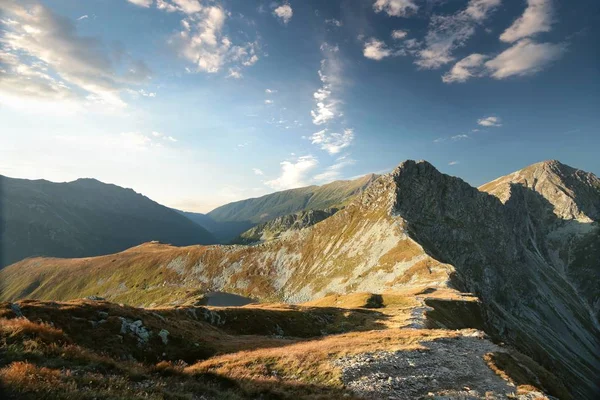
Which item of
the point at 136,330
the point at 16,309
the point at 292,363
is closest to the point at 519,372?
the point at 292,363

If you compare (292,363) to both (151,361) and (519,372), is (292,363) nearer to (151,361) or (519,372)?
(151,361)

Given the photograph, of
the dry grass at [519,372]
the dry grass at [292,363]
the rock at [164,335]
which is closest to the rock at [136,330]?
the rock at [164,335]

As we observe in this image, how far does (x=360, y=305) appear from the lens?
266 ft

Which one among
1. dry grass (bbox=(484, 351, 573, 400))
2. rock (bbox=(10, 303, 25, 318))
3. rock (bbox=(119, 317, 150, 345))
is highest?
rock (bbox=(10, 303, 25, 318))

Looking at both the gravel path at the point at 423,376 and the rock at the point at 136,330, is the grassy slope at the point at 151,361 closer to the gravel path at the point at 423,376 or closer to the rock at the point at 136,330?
the rock at the point at 136,330

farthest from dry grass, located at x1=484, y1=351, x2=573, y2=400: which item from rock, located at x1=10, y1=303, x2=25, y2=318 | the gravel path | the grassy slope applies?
rock, located at x1=10, y1=303, x2=25, y2=318

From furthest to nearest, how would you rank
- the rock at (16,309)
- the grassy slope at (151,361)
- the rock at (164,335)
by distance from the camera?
1. the rock at (164,335)
2. the rock at (16,309)
3. the grassy slope at (151,361)

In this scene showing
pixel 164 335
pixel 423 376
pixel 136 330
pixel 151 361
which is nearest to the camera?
pixel 423 376

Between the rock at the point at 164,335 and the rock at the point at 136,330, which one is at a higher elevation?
the rock at the point at 136,330

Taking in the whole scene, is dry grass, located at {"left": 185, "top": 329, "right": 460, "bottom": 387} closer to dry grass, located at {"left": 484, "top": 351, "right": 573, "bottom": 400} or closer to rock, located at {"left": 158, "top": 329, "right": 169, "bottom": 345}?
rock, located at {"left": 158, "top": 329, "right": 169, "bottom": 345}

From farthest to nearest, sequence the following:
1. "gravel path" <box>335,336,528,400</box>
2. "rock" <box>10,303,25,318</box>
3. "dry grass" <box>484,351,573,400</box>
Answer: "dry grass" <box>484,351,573,400</box>
"rock" <box>10,303,25,318</box>
"gravel path" <box>335,336,528,400</box>

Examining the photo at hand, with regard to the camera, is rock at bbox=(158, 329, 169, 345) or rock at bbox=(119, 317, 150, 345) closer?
rock at bbox=(119, 317, 150, 345)

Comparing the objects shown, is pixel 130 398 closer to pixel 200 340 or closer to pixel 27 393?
pixel 27 393

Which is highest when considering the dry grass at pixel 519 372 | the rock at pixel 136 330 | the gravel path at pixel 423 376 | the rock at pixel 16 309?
the rock at pixel 16 309
